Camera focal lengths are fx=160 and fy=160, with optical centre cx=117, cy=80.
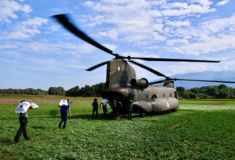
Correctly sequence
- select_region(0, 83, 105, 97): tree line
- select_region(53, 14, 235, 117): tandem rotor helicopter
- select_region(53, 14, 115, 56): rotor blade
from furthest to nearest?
select_region(0, 83, 105, 97): tree line < select_region(53, 14, 235, 117): tandem rotor helicopter < select_region(53, 14, 115, 56): rotor blade

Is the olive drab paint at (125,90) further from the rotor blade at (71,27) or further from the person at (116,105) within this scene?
the rotor blade at (71,27)

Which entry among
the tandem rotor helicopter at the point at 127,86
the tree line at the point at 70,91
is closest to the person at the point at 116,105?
the tandem rotor helicopter at the point at 127,86

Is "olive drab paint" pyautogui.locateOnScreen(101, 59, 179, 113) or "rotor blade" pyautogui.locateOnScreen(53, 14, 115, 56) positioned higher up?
"rotor blade" pyautogui.locateOnScreen(53, 14, 115, 56)

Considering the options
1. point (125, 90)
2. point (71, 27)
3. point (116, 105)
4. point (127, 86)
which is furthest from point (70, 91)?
point (71, 27)

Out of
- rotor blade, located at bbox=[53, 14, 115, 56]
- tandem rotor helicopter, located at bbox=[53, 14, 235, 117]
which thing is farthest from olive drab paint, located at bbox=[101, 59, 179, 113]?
rotor blade, located at bbox=[53, 14, 115, 56]

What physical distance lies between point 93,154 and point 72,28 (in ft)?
17.1

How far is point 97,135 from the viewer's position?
7934 millimetres

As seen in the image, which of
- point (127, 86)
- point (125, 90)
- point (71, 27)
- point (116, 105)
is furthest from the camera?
point (127, 86)

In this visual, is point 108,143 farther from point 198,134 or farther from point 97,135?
point 198,134

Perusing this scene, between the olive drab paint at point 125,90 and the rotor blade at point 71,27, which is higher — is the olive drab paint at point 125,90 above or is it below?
below

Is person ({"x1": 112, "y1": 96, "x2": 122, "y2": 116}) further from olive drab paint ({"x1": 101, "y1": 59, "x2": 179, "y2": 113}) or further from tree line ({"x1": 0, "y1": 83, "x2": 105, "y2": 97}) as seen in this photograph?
tree line ({"x1": 0, "y1": 83, "x2": 105, "y2": 97})

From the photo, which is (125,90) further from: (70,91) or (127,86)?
(70,91)

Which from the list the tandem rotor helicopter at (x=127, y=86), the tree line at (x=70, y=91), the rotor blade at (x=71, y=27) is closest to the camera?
the rotor blade at (x=71, y=27)

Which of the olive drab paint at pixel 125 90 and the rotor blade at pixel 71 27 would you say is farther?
the olive drab paint at pixel 125 90
